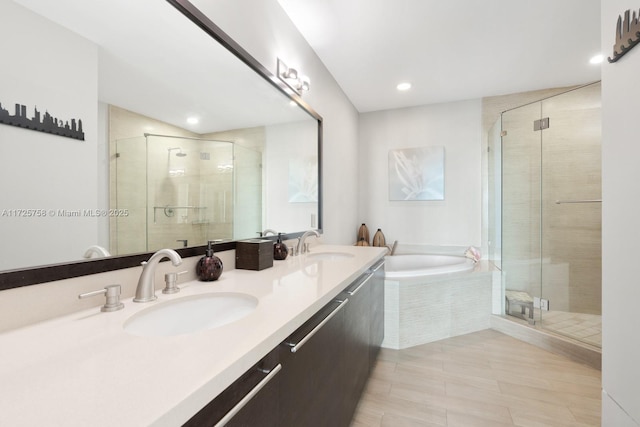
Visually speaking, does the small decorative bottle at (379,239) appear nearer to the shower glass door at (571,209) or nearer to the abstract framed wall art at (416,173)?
the abstract framed wall art at (416,173)

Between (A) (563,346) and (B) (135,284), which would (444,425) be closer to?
(A) (563,346)

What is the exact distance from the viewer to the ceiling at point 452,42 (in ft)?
6.14

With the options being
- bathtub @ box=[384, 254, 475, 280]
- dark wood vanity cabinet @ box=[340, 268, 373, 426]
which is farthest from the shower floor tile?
dark wood vanity cabinet @ box=[340, 268, 373, 426]

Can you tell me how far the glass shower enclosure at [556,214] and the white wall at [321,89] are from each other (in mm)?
1715

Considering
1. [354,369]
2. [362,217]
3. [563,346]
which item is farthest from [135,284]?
[362,217]

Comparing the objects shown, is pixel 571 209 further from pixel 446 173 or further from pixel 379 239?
pixel 379 239

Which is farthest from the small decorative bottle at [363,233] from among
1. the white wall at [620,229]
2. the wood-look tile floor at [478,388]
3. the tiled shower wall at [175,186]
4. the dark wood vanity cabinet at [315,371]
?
the white wall at [620,229]

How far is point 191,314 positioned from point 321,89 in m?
2.21

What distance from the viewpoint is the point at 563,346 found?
7.17ft

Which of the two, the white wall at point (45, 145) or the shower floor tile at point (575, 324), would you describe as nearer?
the white wall at point (45, 145)

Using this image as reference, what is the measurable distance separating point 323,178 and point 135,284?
183 cm

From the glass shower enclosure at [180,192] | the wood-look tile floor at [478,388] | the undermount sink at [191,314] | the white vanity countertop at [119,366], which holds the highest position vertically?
the glass shower enclosure at [180,192]

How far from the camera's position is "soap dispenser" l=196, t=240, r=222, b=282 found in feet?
3.71

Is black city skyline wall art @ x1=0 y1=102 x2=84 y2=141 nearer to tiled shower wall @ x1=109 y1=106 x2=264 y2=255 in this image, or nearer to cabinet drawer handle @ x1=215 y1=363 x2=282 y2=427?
tiled shower wall @ x1=109 y1=106 x2=264 y2=255
